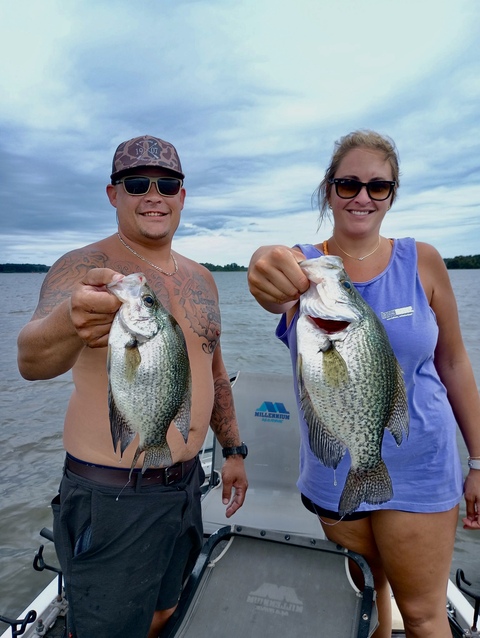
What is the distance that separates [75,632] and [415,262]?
2.65 m

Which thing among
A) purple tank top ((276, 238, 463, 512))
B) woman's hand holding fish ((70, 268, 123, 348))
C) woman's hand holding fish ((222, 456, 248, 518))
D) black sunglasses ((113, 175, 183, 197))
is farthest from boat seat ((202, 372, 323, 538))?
woman's hand holding fish ((70, 268, 123, 348))

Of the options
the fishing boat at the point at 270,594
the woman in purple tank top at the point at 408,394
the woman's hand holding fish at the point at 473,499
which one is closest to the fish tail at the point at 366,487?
the woman in purple tank top at the point at 408,394

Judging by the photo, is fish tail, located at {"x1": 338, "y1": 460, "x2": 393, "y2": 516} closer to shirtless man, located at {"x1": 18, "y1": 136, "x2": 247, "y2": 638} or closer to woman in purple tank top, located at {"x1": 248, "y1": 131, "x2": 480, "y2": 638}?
woman in purple tank top, located at {"x1": 248, "y1": 131, "x2": 480, "y2": 638}

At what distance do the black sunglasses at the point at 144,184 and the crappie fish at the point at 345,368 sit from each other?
1.19m

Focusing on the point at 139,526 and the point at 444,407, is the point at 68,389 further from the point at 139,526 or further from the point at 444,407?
the point at 444,407

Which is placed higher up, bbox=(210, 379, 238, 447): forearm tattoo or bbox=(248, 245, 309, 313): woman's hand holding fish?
bbox=(248, 245, 309, 313): woman's hand holding fish

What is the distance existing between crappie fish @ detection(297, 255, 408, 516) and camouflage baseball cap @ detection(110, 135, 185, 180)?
1.27 meters

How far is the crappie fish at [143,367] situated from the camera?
179cm

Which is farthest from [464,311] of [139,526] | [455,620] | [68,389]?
[139,526]

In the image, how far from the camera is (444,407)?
7.26 feet

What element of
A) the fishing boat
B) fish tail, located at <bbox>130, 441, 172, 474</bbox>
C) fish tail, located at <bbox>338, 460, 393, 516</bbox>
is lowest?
the fishing boat

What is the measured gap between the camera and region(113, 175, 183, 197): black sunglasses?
2.55 meters

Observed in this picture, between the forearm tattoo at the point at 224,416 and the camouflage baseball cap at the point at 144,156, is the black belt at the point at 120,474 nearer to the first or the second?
the forearm tattoo at the point at 224,416

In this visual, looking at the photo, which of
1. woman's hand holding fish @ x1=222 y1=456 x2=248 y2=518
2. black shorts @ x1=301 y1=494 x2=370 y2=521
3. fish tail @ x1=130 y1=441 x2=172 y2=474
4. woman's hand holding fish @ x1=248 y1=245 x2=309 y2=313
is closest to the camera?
woman's hand holding fish @ x1=248 y1=245 x2=309 y2=313
